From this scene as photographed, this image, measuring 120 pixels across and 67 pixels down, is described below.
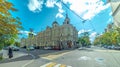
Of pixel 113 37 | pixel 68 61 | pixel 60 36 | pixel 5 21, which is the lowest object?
pixel 68 61

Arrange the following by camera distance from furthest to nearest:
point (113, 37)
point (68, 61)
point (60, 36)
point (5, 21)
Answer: point (60, 36) < point (113, 37) < point (68, 61) < point (5, 21)

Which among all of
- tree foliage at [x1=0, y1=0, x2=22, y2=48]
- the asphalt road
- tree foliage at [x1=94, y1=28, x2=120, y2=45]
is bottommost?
the asphalt road

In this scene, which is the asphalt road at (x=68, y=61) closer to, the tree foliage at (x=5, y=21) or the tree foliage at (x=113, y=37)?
the tree foliage at (x=5, y=21)

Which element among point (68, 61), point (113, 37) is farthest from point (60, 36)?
point (68, 61)

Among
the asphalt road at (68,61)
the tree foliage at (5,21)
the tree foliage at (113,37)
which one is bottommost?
the asphalt road at (68,61)

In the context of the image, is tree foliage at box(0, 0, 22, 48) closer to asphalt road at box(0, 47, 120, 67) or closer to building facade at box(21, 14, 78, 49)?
asphalt road at box(0, 47, 120, 67)

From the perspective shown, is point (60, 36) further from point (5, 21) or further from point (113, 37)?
point (5, 21)

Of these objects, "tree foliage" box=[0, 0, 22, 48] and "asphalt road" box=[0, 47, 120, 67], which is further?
"asphalt road" box=[0, 47, 120, 67]

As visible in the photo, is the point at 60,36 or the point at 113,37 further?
the point at 60,36

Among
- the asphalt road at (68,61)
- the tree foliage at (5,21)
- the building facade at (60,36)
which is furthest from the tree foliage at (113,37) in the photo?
the tree foliage at (5,21)

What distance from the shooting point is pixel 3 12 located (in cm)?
1329

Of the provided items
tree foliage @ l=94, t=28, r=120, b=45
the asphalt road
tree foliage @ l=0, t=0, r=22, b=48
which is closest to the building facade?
tree foliage @ l=94, t=28, r=120, b=45

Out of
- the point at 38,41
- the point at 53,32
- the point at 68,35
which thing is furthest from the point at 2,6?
the point at 38,41

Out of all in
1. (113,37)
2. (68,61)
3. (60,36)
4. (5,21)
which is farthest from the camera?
(60,36)
